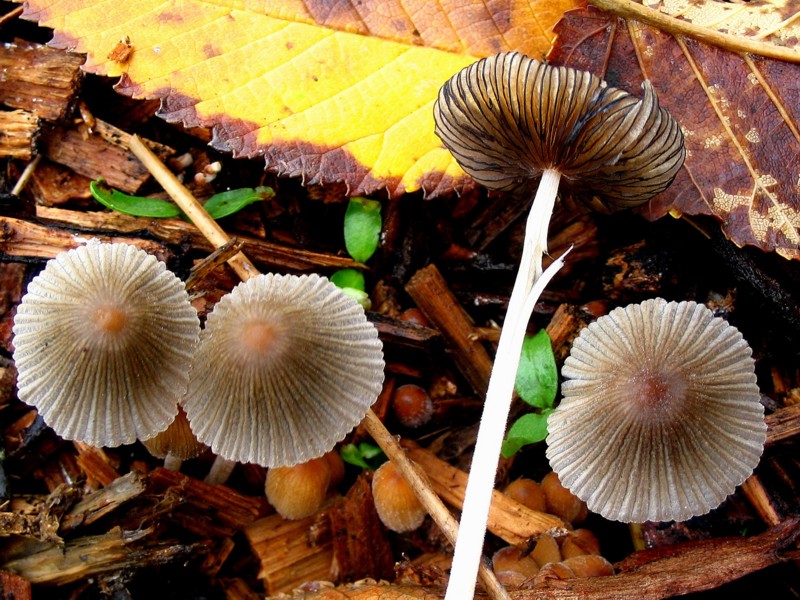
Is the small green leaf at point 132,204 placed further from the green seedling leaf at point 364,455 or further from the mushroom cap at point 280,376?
the green seedling leaf at point 364,455

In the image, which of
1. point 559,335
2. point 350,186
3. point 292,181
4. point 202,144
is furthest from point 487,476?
point 202,144

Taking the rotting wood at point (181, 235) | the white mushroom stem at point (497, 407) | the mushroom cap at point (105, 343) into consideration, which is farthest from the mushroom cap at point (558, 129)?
the mushroom cap at point (105, 343)

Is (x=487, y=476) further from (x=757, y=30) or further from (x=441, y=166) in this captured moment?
(x=757, y=30)

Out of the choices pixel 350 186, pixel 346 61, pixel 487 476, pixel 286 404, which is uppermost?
pixel 346 61

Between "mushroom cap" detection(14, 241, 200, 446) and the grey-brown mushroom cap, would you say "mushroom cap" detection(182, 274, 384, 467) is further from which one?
the grey-brown mushroom cap

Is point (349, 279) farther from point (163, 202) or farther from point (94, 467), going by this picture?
point (94, 467)

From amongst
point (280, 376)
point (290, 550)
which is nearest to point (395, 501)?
point (290, 550)
